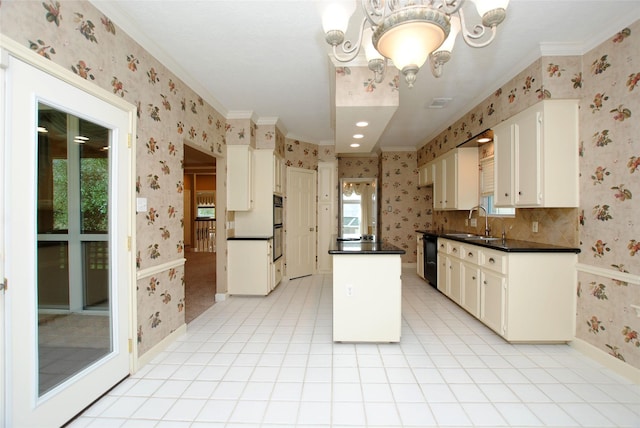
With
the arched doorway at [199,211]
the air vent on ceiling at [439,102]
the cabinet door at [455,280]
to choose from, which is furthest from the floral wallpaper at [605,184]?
the arched doorway at [199,211]

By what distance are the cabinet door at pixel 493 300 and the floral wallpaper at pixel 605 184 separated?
1.94 ft

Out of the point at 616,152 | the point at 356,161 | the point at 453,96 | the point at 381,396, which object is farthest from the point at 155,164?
→ the point at 356,161

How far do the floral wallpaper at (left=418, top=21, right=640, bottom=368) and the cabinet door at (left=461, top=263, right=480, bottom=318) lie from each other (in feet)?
2.54

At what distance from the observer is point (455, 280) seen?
3646 mm

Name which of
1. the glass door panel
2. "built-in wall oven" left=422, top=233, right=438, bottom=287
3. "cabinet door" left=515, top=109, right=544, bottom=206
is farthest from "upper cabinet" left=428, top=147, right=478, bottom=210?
the glass door panel

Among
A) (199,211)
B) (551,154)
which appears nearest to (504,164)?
(551,154)

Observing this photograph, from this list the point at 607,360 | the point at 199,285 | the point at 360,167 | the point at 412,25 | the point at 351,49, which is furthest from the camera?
the point at 360,167

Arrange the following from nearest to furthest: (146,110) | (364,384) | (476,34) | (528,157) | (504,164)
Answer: (476,34)
(364,384)
(146,110)
(528,157)
(504,164)

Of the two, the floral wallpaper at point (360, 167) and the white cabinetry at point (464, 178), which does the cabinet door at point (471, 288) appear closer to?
the white cabinetry at point (464, 178)

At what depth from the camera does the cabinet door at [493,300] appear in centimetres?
263

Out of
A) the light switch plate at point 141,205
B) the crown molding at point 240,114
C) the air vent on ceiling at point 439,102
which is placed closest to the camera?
the light switch plate at point 141,205

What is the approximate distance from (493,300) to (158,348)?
310 cm

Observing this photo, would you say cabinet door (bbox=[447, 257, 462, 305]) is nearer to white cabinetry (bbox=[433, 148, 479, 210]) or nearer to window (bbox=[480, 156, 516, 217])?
window (bbox=[480, 156, 516, 217])

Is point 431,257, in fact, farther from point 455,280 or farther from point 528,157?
point 528,157
